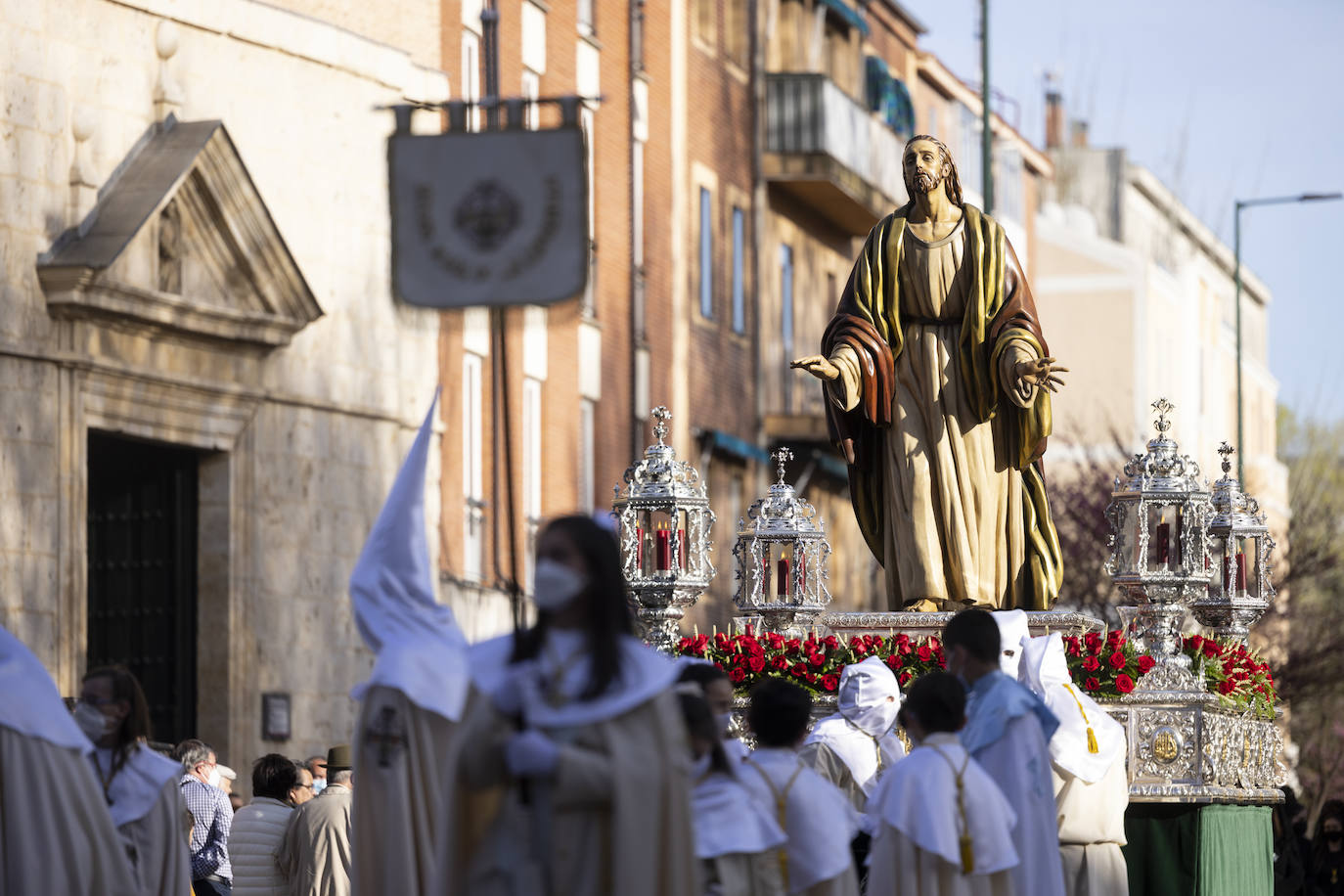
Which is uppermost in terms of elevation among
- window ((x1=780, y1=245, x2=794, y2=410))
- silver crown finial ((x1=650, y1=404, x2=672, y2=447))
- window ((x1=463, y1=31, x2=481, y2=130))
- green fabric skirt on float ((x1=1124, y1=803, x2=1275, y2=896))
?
window ((x1=463, y1=31, x2=481, y2=130))

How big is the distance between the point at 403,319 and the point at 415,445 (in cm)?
171

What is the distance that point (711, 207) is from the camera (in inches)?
1464

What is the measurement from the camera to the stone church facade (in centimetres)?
2112

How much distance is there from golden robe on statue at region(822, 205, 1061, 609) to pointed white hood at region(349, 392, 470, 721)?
224 inches

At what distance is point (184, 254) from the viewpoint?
74.8 feet

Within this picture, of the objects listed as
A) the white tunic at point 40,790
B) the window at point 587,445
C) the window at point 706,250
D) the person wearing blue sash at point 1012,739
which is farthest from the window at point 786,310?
the white tunic at point 40,790

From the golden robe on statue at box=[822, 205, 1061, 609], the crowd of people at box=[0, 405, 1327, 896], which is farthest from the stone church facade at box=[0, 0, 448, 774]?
the crowd of people at box=[0, 405, 1327, 896]

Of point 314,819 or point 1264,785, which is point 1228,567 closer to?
point 1264,785

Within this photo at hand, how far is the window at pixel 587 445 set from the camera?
107 ft

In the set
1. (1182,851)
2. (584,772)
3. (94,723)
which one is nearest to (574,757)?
(584,772)

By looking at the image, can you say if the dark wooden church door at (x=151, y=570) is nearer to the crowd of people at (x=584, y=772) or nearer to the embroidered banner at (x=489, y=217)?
the crowd of people at (x=584, y=772)

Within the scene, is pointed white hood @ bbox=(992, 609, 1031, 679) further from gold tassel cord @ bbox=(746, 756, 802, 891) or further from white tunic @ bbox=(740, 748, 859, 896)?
gold tassel cord @ bbox=(746, 756, 802, 891)

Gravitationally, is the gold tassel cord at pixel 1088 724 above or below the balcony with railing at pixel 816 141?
below

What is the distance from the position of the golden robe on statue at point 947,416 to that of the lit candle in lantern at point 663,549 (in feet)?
3.74
